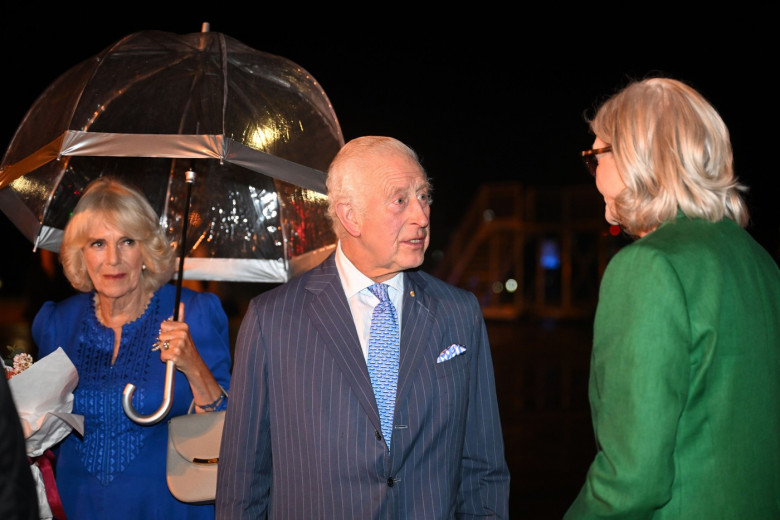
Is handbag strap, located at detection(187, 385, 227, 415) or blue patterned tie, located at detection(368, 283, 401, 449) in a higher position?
blue patterned tie, located at detection(368, 283, 401, 449)

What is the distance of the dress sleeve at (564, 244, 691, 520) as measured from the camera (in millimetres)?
1562

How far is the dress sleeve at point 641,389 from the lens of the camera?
1.56m

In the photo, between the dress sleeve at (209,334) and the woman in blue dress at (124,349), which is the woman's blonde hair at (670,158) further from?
the dress sleeve at (209,334)

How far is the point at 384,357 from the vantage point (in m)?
2.36

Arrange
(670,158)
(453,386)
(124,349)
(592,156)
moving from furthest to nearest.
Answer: (124,349) < (453,386) < (592,156) < (670,158)

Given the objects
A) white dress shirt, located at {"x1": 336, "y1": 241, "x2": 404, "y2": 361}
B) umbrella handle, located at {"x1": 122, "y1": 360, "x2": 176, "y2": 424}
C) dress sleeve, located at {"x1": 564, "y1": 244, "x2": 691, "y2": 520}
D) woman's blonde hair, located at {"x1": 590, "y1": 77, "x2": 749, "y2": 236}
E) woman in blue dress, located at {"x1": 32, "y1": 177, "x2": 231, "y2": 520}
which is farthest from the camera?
woman in blue dress, located at {"x1": 32, "y1": 177, "x2": 231, "y2": 520}

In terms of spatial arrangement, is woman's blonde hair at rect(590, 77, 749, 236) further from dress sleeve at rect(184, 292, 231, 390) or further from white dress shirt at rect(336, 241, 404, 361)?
dress sleeve at rect(184, 292, 231, 390)

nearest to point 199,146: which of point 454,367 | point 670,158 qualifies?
point 454,367

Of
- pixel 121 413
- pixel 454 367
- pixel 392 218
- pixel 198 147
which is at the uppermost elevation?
pixel 198 147

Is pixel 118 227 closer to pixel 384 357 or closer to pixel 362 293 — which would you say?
pixel 362 293

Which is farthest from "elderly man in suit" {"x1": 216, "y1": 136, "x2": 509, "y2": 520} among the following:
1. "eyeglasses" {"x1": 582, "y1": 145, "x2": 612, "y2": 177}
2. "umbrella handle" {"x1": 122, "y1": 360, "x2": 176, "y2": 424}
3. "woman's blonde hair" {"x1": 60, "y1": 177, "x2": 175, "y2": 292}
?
"woman's blonde hair" {"x1": 60, "y1": 177, "x2": 175, "y2": 292}

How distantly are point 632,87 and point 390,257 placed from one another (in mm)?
949

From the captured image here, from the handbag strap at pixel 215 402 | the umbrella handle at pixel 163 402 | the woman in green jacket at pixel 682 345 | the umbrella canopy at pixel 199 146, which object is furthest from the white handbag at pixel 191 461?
the woman in green jacket at pixel 682 345

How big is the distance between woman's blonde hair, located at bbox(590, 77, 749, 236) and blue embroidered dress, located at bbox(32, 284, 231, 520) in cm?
194
